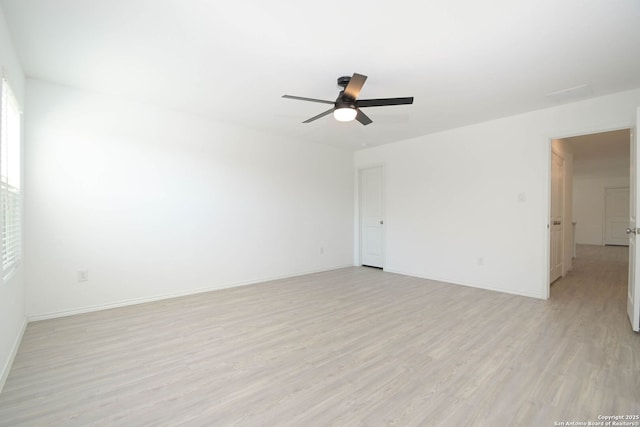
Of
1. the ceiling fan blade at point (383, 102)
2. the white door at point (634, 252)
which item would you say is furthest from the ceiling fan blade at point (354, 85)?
the white door at point (634, 252)

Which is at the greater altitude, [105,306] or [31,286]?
[31,286]

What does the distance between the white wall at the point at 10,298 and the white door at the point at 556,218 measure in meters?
5.95

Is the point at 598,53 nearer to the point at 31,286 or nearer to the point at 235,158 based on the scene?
the point at 235,158

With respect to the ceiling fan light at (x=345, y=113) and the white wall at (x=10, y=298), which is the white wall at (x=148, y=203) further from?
the ceiling fan light at (x=345, y=113)

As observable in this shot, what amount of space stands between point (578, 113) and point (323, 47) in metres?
3.35

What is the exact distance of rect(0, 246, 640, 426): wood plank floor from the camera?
5.69ft

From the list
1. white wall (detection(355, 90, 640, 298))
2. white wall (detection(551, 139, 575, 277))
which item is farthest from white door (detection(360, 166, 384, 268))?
white wall (detection(551, 139, 575, 277))

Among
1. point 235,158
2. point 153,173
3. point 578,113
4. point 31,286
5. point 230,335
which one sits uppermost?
point 578,113

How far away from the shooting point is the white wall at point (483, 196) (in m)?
3.88

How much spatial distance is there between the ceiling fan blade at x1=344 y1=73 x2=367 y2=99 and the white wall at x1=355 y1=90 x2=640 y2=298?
2784 mm

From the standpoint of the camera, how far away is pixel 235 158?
459 centimetres

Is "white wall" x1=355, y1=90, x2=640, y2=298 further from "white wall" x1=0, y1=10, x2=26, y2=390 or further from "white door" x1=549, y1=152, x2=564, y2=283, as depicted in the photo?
"white wall" x1=0, y1=10, x2=26, y2=390

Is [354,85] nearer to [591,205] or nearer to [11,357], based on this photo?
[11,357]

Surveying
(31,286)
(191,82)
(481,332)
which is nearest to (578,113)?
(481,332)
